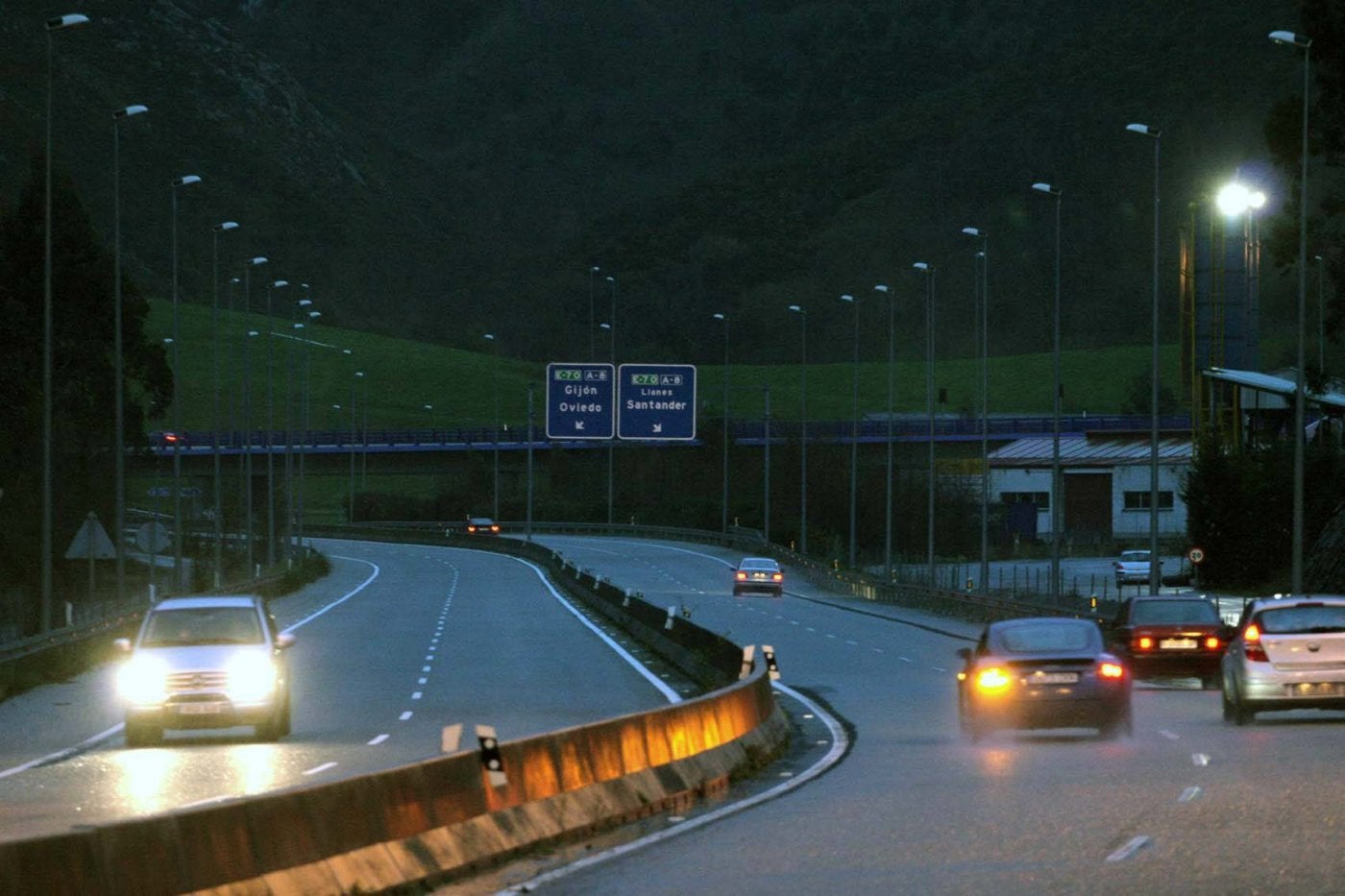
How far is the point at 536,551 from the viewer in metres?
113

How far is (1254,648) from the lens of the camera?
28.8 meters

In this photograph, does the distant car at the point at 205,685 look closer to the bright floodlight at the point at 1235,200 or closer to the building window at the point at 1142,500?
the bright floodlight at the point at 1235,200

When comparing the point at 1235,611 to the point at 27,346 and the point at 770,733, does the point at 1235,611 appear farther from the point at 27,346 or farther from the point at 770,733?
the point at 27,346

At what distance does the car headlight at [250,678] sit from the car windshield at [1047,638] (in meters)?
8.33

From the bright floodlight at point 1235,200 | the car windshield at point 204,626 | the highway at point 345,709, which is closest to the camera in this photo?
the highway at point 345,709

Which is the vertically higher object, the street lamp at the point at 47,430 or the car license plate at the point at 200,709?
the street lamp at the point at 47,430

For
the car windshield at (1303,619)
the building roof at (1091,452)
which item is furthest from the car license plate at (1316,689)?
the building roof at (1091,452)

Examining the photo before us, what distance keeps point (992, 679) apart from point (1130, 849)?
37.3 ft

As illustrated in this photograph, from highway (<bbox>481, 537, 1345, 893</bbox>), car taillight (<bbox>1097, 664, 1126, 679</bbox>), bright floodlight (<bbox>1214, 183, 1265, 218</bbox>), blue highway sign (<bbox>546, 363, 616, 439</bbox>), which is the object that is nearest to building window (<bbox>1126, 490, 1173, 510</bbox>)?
bright floodlight (<bbox>1214, 183, 1265, 218</bbox>)

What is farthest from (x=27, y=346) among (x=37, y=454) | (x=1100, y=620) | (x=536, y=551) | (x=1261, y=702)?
(x=1261, y=702)

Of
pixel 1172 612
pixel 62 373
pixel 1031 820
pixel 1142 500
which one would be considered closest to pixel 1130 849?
pixel 1031 820

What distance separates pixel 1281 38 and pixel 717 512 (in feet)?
320

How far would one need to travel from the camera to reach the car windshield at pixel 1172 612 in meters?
38.6

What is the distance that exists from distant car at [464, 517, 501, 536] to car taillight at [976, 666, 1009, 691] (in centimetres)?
10884
